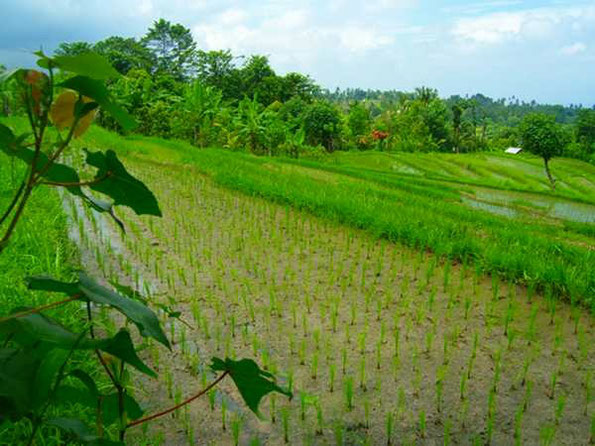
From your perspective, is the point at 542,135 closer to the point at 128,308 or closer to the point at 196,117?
the point at 196,117

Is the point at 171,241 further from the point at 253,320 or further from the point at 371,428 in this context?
the point at 371,428

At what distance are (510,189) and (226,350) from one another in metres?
9.80

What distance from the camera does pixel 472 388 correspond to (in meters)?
2.55

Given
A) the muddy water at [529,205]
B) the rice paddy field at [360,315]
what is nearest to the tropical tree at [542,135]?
the muddy water at [529,205]

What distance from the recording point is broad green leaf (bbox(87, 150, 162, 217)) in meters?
0.65

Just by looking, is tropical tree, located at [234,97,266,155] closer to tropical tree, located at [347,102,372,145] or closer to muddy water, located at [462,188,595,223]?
muddy water, located at [462,188,595,223]

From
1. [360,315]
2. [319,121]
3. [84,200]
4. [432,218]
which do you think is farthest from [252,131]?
[84,200]

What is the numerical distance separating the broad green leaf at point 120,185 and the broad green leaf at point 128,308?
126mm

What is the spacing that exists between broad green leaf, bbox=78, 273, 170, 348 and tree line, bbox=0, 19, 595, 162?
0.28 meters

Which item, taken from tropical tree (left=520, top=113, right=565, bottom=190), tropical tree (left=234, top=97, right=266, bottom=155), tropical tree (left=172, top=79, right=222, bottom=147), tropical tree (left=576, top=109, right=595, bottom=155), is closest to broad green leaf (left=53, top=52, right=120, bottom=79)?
tropical tree (left=234, top=97, right=266, bottom=155)

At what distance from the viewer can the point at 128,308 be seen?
2.33ft

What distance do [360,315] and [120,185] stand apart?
2882mm

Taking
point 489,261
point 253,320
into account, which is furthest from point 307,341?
point 489,261

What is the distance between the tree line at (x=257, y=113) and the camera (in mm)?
14539
